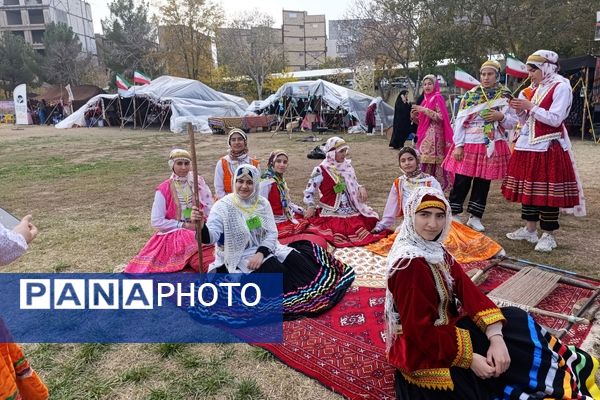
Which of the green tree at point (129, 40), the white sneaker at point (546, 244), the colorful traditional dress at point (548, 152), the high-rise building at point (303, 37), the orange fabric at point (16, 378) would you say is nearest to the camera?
the orange fabric at point (16, 378)

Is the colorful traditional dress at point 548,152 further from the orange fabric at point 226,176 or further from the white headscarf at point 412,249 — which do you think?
the orange fabric at point 226,176

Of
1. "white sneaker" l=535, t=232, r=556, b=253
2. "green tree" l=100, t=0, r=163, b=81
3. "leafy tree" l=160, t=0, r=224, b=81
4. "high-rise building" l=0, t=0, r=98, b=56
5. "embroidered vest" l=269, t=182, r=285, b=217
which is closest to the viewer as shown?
"white sneaker" l=535, t=232, r=556, b=253

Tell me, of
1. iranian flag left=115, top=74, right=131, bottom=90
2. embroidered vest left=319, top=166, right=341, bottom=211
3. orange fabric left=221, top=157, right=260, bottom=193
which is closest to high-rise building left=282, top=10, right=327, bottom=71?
iranian flag left=115, top=74, right=131, bottom=90

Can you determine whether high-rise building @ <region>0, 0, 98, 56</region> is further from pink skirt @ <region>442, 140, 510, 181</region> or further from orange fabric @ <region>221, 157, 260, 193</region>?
pink skirt @ <region>442, 140, 510, 181</region>

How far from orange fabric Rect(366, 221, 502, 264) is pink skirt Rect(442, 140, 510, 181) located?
2.56 ft

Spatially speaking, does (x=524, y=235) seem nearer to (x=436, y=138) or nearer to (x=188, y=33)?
(x=436, y=138)

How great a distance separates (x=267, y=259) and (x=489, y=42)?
16.8 m

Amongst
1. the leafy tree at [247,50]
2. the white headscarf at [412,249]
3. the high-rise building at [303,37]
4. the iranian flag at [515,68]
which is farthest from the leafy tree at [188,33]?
the high-rise building at [303,37]

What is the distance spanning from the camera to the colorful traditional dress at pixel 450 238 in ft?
15.6

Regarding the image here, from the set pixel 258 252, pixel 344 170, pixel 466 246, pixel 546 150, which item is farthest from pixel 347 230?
pixel 546 150

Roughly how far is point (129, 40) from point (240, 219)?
38.2m

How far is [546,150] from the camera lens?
15.6 ft

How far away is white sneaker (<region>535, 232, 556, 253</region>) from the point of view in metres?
4.86

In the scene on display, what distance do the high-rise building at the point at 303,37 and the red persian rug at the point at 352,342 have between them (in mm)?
68519
